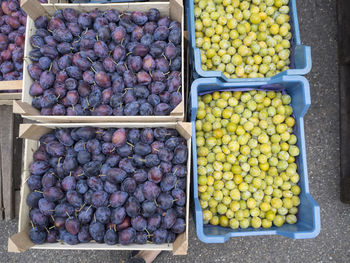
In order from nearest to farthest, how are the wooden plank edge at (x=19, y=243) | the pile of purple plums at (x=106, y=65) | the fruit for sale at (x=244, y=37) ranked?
1. the wooden plank edge at (x=19, y=243)
2. the pile of purple plums at (x=106, y=65)
3. the fruit for sale at (x=244, y=37)

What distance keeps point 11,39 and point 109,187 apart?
123 centimetres

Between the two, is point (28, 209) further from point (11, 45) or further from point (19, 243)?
point (11, 45)

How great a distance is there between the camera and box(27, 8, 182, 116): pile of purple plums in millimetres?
1339

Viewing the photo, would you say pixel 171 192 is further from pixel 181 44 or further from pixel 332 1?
pixel 332 1

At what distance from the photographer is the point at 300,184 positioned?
1.56m

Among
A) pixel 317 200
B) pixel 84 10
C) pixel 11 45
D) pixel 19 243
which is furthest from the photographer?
pixel 317 200

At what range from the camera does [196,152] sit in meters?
1.52

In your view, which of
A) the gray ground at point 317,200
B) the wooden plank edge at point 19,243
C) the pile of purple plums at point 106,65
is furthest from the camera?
the gray ground at point 317,200

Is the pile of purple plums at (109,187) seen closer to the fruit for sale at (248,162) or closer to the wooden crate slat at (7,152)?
the fruit for sale at (248,162)

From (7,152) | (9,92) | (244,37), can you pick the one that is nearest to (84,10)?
(9,92)

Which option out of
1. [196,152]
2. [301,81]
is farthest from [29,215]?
[301,81]

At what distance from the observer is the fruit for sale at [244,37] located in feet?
5.20

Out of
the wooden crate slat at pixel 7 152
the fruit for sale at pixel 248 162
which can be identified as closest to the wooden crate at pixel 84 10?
the fruit for sale at pixel 248 162

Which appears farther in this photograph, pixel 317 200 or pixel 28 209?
pixel 317 200
